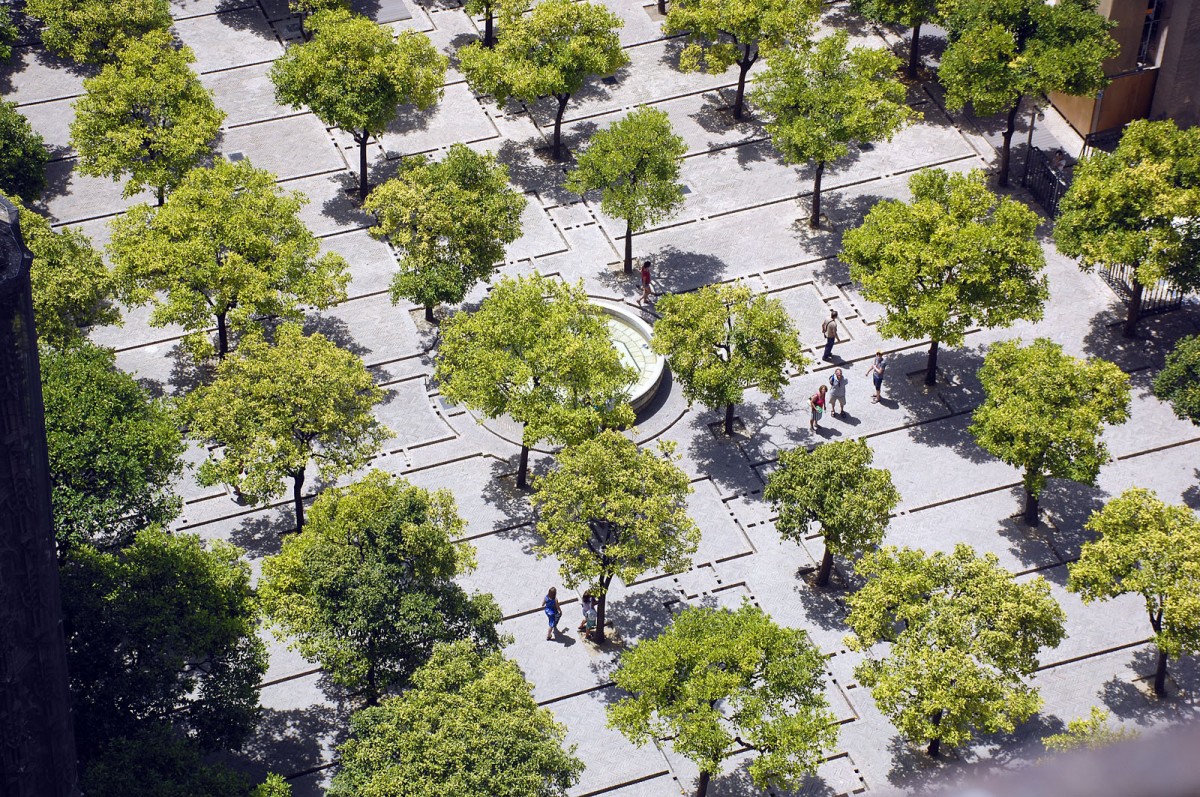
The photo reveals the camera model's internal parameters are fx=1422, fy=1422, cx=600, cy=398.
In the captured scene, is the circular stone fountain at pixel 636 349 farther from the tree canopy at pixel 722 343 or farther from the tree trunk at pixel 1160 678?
the tree trunk at pixel 1160 678

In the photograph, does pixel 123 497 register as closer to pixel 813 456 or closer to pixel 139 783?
pixel 139 783

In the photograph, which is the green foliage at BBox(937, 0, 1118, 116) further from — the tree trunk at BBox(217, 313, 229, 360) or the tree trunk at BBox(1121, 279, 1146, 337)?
the tree trunk at BBox(217, 313, 229, 360)

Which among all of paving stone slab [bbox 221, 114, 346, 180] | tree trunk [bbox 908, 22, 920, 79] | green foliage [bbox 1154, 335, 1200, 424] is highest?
tree trunk [bbox 908, 22, 920, 79]

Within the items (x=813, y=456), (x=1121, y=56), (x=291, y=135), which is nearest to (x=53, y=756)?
(x=813, y=456)

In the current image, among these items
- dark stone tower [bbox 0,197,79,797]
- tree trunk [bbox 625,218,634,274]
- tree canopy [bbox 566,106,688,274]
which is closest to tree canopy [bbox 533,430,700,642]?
dark stone tower [bbox 0,197,79,797]

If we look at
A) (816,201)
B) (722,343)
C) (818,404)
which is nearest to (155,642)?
(722,343)

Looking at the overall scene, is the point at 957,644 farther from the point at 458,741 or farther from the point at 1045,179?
the point at 1045,179
